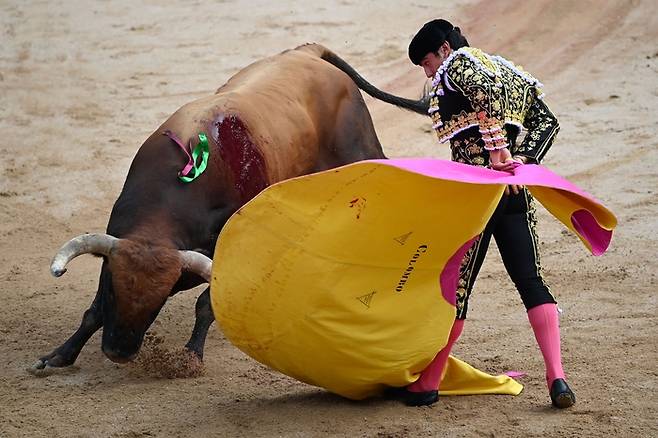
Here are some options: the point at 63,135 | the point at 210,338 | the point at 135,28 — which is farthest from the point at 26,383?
the point at 135,28

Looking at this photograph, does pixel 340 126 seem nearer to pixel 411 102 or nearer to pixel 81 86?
pixel 411 102

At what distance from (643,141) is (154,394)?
182 inches

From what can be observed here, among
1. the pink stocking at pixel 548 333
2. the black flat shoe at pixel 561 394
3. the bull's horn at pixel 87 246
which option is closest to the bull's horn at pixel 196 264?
the bull's horn at pixel 87 246

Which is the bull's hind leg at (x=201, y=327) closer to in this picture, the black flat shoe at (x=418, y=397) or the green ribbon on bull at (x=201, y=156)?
the green ribbon on bull at (x=201, y=156)

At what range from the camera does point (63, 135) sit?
331 inches

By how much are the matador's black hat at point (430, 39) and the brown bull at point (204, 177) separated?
1.33 meters

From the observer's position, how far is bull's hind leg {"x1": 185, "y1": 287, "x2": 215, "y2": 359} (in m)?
4.81

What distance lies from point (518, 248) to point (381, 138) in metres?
4.50

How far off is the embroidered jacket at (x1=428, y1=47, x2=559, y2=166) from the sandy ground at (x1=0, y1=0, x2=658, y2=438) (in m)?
0.93

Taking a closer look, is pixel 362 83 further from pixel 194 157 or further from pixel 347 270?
pixel 347 270

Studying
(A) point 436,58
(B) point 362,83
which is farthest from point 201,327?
(B) point 362,83

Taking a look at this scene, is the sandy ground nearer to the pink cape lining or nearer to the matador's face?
the pink cape lining

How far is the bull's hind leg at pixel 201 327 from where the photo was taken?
481 centimetres

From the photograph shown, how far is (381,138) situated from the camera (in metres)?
8.41
